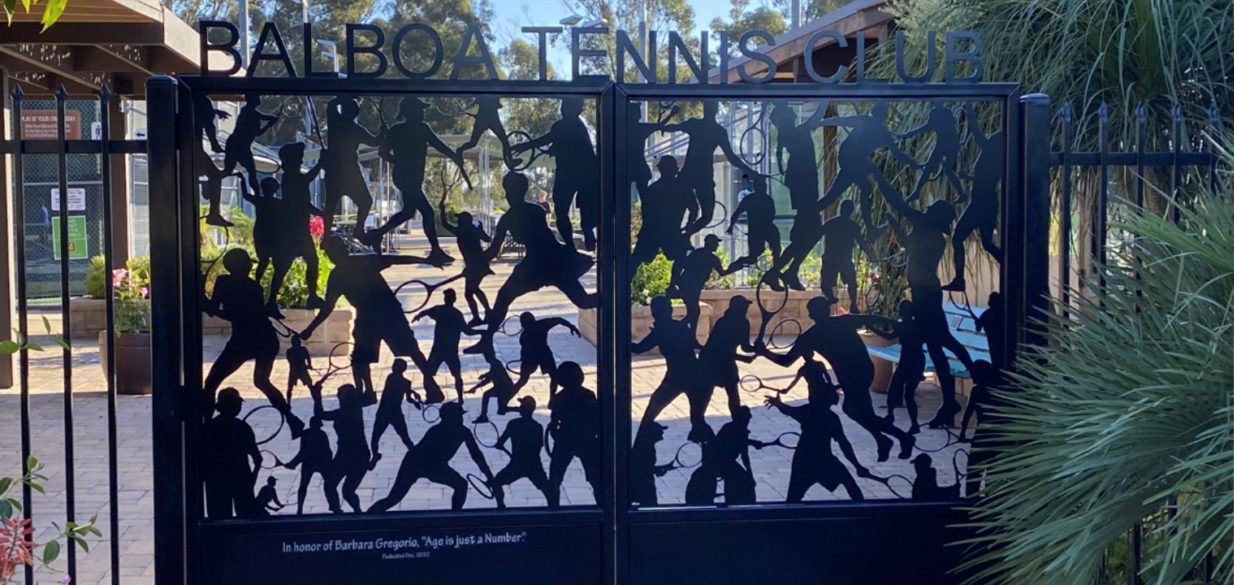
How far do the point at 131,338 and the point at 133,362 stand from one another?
0.64 ft

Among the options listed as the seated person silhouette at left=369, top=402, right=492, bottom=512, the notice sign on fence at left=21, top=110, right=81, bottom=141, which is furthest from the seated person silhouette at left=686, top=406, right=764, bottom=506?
the notice sign on fence at left=21, top=110, right=81, bottom=141

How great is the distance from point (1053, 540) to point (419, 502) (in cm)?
374

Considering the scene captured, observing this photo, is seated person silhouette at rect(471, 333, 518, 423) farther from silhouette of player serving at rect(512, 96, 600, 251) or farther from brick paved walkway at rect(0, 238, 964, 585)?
brick paved walkway at rect(0, 238, 964, 585)

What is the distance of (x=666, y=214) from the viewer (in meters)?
3.88

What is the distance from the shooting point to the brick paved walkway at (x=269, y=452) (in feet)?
18.3

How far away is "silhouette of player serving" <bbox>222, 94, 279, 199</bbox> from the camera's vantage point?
12.0 ft

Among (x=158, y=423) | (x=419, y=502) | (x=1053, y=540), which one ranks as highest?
(x=158, y=423)

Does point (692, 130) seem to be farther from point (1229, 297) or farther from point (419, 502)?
point (419, 502)

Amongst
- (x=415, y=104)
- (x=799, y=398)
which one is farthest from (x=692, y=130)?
(x=799, y=398)

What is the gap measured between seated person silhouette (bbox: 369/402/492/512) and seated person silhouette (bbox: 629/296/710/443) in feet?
2.09

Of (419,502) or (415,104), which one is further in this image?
(419,502)

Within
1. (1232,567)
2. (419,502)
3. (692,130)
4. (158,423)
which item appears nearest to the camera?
(1232,567)

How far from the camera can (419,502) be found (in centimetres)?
588

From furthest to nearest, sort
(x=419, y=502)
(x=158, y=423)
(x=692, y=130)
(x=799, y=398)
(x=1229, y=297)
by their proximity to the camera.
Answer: (x=799, y=398) < (x=419, y=502) < (x=692, y=130) < (x=158, y=423) < (x=1229, y=297)
